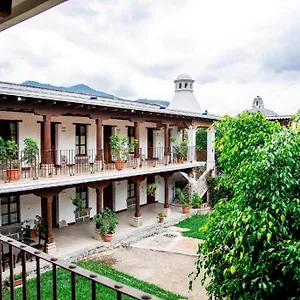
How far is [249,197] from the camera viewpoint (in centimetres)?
450

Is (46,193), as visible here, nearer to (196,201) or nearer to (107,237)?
(107,237)

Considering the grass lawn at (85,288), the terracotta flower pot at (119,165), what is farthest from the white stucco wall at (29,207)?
the grass lawn at (85,288)

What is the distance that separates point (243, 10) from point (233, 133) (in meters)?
3.14

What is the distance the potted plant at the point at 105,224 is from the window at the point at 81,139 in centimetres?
296

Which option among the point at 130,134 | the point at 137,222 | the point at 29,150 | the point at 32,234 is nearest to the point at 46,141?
the point at 29,150

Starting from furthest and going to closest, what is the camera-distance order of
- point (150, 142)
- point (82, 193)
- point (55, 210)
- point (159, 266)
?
1. point (150, 142)
2. point (82, 193)
3. point (55, 210)
4. point (159, 266)

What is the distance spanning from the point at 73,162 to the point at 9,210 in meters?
2.83

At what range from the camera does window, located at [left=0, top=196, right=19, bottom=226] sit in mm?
10930

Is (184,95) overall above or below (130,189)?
above

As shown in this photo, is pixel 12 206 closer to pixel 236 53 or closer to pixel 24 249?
pixel 236 53

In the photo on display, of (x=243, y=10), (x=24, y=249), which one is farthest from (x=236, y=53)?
(x=24, y=249)

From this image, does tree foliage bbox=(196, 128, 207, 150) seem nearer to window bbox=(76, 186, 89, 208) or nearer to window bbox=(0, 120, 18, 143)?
window bbox=(76, 186, 89, 208)

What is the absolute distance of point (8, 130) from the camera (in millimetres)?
10906

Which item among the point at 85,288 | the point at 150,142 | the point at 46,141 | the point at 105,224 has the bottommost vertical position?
the point at 85,288
